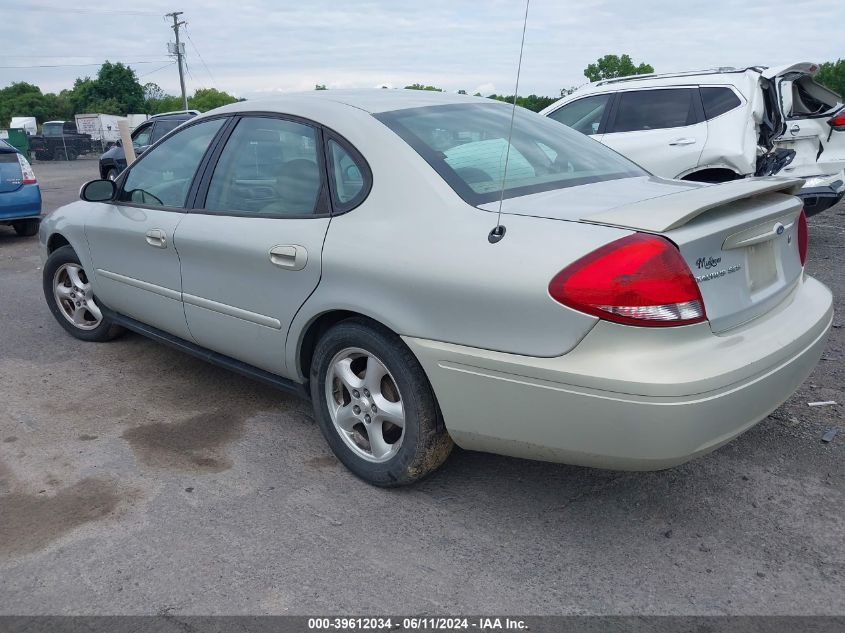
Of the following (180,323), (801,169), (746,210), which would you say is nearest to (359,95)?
(180,323)

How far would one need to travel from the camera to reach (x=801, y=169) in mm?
7191

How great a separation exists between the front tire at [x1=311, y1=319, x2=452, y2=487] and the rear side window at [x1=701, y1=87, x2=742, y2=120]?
5.31m

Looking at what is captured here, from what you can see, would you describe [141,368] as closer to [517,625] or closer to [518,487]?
[518,487]

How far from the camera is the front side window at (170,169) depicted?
393cm

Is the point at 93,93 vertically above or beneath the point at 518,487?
above

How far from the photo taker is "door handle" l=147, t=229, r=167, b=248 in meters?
3.91

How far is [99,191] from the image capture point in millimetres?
4410

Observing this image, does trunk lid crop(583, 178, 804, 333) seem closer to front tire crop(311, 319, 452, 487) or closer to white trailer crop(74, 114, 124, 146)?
front tire crop(311, 319, 452, 487)

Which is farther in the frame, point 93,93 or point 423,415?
point 93,93

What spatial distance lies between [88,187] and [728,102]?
5.62 m

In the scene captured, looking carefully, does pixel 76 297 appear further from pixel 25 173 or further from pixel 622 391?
pixel 25 173

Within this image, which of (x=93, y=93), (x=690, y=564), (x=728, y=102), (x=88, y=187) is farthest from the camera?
(x=93, y=93)

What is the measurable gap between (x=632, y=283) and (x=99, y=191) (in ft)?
11.1

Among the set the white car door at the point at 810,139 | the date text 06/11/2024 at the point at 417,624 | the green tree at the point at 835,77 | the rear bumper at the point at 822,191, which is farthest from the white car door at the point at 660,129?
the green tree at the point at 835,77
